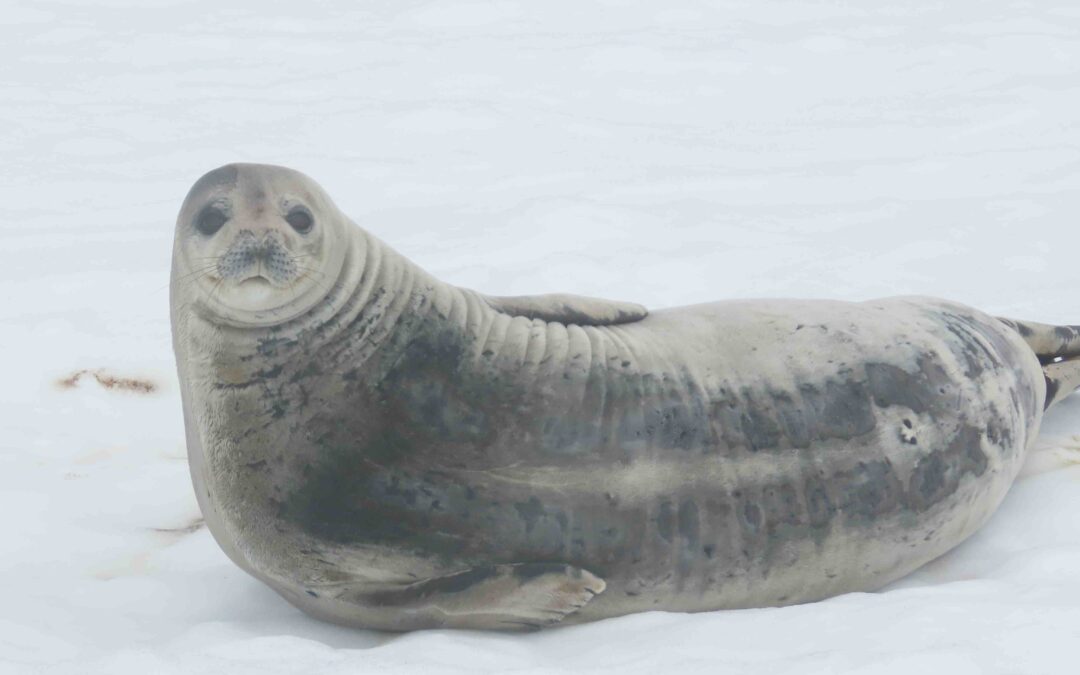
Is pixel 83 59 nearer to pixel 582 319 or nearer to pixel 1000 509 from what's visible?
pixel 582 319

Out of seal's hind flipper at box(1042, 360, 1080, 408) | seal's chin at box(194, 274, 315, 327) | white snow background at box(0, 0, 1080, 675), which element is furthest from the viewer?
seal's hind flipper at box(1042, 360, 1080, 408)

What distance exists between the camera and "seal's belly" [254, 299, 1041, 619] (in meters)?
3.16

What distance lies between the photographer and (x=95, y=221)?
6.23m

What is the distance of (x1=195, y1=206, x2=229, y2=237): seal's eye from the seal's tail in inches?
93.4

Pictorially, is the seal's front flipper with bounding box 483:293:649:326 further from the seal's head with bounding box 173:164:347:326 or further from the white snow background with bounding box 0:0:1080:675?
the white snow background with bounding box 0:0:1080:675

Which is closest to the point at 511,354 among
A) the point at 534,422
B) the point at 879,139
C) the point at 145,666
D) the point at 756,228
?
the point at 534,422

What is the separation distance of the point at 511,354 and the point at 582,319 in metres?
0.36

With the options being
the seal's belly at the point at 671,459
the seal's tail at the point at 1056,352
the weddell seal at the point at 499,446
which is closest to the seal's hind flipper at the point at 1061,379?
the seal's tail at the point at 1056,352

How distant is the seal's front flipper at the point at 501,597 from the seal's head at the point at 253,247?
734 mm

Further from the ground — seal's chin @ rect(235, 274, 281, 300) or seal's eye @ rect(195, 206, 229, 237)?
seal's eye @ rect(195, 206, 229, 237)

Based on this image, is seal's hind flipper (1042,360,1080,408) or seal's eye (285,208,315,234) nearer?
seal's eye (285,208,315,234)

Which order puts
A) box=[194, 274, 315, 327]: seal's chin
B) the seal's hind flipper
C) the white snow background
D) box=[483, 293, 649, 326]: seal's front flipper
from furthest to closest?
1. the seal's hind flipper
2. box=[483, 293, 649, 326]: seal's front flipper
3. box=[194, 274, 315, 327]: seal's chin
4. the white snow background

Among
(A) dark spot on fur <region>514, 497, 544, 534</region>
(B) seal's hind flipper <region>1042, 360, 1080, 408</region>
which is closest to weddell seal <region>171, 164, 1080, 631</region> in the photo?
(A) dark spot on fur <region>514, 497, 544, 534</region>

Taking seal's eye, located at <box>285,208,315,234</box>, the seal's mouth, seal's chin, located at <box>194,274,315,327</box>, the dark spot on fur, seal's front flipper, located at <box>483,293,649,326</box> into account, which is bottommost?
the dark spot on fur
